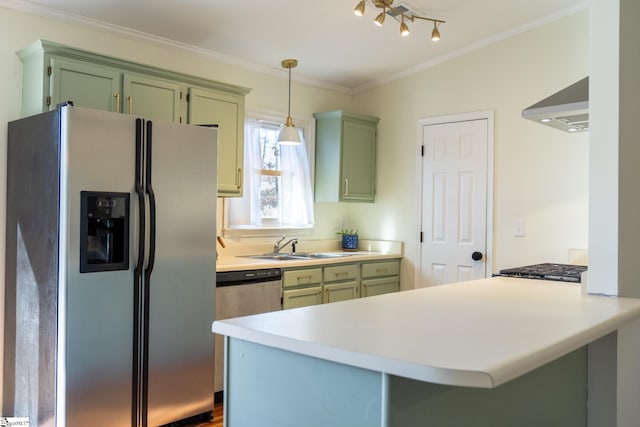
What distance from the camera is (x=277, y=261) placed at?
3.67 meters

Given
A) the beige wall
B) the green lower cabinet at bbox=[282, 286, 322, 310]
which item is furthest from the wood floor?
the beige wall

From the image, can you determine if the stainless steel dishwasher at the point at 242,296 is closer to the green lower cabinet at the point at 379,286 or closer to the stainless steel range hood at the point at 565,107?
the green lower cabinet at the point at 379,286

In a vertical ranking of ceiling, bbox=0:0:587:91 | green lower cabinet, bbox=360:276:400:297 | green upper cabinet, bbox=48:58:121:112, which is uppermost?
ceiling, bbox=0:0:587:91

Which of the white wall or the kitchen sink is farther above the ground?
the white wall

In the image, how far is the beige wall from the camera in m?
3.44

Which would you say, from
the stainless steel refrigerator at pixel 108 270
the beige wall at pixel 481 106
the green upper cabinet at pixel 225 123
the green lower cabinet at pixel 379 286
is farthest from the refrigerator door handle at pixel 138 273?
the green lower cabinet at pixel 379 286

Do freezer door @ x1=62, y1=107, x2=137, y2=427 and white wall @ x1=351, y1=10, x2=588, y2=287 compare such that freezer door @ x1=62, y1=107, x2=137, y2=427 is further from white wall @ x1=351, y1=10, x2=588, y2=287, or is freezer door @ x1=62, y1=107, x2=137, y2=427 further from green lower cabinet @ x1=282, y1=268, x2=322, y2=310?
white wall @ x1=351, y1=10, x2=588, y2=287

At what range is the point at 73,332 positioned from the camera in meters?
2.44

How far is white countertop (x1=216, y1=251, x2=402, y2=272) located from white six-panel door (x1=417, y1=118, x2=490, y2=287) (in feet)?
1.33

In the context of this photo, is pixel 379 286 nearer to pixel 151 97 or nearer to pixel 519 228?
pixel 519 228

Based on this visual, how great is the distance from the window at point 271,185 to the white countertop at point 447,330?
235 cm

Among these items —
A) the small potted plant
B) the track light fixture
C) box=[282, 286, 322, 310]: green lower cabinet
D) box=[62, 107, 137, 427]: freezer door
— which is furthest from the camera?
the small potted plant

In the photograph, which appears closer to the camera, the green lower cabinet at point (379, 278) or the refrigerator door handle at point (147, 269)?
the refrigerator door handle at point (147, 269)

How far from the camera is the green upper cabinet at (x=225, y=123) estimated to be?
11.2ft
